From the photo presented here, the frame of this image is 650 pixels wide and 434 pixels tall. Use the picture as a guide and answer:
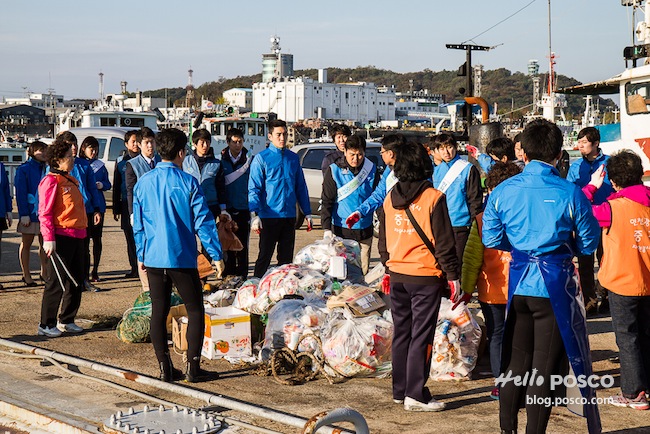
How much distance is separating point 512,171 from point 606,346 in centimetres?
265

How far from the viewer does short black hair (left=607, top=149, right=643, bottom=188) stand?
612cm

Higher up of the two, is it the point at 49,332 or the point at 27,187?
the point at 27,187

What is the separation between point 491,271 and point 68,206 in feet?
14.9

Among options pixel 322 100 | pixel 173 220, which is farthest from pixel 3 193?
pixel 322 100

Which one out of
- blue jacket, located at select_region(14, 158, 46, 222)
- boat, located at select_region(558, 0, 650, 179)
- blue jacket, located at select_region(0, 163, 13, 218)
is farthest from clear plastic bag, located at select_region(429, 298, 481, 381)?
boat, located at select_region(558, 0, 650, 179)

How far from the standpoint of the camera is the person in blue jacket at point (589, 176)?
9.05 m

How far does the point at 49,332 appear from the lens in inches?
331

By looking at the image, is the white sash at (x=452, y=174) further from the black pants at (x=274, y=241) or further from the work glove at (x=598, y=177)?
the black pants at (x=274, y=241)

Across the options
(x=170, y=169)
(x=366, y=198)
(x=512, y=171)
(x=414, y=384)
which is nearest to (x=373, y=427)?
(x=414, y=384)

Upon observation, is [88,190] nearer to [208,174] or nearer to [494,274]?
[208,174]

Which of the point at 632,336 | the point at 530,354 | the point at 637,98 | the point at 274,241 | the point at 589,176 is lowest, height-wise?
the point at 632,336

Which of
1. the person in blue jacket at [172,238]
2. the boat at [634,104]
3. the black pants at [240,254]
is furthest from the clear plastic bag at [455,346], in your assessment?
the boat at [634,104]

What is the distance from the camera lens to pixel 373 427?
5.59 m

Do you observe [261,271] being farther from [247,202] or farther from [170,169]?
[170,169]
